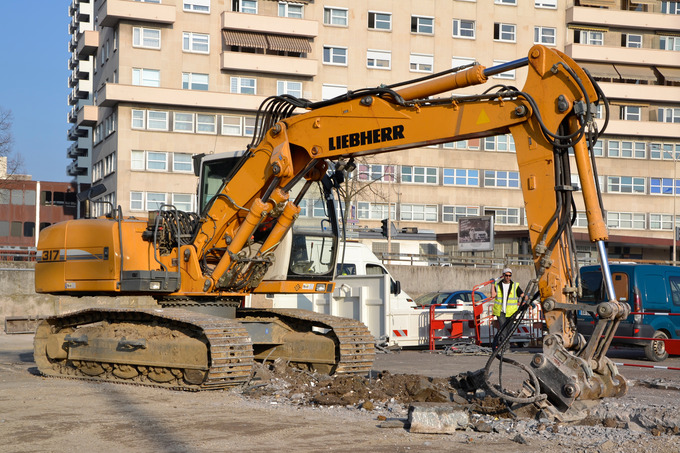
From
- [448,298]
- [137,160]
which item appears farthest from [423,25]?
[448,298]

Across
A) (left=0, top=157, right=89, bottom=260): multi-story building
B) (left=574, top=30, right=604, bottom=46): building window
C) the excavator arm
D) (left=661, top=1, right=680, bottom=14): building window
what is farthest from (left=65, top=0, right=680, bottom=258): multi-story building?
the excavator arm

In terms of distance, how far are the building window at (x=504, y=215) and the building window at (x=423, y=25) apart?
12804mm

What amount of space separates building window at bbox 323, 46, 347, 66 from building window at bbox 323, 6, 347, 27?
1.67 m

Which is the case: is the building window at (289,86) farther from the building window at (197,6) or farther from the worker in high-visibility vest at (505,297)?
the worker in high-visibility vest at (505,297)

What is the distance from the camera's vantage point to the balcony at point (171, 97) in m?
51.8

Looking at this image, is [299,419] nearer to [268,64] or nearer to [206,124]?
[206,124]

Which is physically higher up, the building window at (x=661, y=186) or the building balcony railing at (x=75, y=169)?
the building balcony railing at (x=75, y=169)

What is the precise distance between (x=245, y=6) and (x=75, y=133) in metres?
43.9

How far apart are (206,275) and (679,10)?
59754 millimetres

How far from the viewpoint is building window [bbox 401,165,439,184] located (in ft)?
189

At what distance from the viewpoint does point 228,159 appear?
43.6ft

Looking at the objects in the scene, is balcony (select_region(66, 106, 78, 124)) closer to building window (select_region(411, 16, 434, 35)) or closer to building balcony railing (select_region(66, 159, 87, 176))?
building balcony railing (select_region(66, 159, 87, 176))

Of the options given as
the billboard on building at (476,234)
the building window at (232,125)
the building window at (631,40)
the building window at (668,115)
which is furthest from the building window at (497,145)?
the building window at (232,125)

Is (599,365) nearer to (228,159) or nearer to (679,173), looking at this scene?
(228,159)
